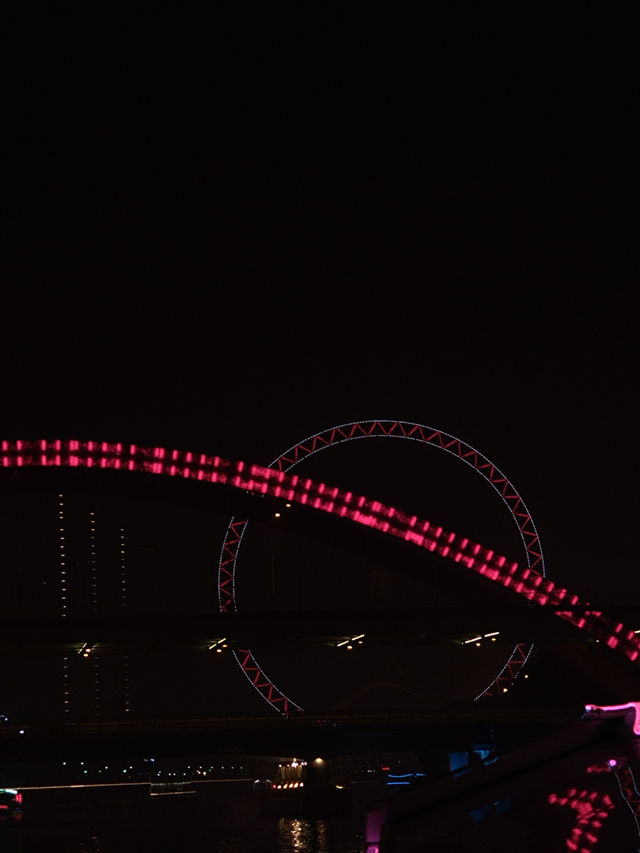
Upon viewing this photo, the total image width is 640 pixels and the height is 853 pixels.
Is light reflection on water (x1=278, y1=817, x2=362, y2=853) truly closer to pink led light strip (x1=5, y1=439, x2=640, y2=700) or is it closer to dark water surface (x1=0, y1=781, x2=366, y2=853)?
dark water surface (x1=0, y1=781, x2=366, y2=853)

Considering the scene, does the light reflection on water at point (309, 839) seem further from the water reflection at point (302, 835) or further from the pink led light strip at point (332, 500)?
the pink led light strip at point (332, 500)

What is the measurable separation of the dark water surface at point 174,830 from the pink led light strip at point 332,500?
17.3 metres

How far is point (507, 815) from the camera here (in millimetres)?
27000

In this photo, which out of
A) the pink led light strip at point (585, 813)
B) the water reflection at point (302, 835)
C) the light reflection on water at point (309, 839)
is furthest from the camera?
the water reflection at point (302, 835)

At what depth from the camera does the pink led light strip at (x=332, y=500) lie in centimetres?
7912

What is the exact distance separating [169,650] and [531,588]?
22755 millimetres

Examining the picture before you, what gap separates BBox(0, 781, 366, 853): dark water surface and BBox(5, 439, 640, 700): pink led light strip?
17.3 metres

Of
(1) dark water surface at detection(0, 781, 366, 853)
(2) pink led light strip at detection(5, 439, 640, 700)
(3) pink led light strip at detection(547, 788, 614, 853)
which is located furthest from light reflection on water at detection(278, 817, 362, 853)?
(3) pink led light strip at detection(547, 788, 614, 853)

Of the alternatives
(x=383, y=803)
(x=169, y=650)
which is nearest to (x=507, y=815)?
(x=383, y=803)

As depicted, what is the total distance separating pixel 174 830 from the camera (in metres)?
88.9

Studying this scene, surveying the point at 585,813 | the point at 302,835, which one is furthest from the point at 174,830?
the point at 585,813

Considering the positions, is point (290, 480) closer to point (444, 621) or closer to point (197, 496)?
point (197, 496)

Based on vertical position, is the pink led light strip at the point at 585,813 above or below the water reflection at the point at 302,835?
below

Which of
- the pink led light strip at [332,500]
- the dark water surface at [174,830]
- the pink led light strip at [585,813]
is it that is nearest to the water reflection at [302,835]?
the dark water surface at [174,830]
